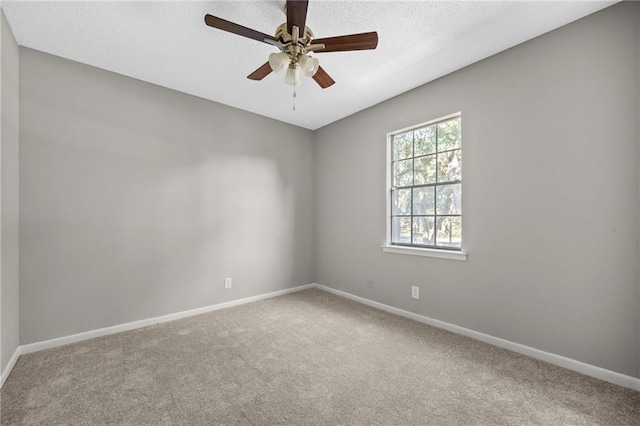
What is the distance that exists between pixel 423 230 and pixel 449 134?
1.08 m

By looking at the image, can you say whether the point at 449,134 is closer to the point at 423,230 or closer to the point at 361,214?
the point at 423,230

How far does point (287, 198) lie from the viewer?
14.3ft

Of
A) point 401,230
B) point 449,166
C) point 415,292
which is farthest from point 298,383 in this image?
point 449,166

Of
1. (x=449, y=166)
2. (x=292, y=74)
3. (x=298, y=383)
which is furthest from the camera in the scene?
(x=449, y=166)

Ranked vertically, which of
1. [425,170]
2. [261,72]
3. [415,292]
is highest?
[261,72]

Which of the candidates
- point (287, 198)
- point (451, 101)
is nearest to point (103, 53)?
point (287, 198)

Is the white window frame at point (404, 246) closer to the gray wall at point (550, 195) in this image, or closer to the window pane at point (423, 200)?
the gray wall at point (550, 195)

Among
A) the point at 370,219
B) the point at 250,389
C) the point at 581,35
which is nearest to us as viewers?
the point at 250,389

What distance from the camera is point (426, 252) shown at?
120 inches

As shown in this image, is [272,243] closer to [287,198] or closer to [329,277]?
[287,198]

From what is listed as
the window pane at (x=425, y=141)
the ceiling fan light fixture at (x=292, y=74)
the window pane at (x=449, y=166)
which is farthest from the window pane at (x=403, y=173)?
the ceiling fan light fixture at (x=292, y=74)

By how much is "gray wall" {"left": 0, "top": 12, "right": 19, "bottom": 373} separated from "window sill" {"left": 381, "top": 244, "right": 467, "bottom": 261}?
3465mm

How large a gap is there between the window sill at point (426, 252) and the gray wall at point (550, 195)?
0.25 ft

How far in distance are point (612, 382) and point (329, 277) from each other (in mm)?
3091
